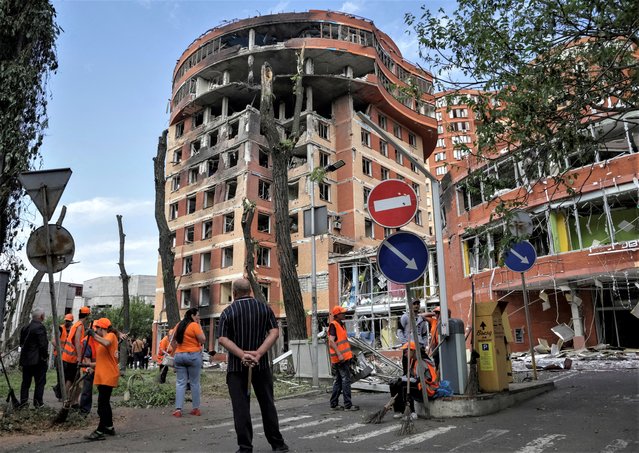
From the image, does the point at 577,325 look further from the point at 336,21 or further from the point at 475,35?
the point at 336,21

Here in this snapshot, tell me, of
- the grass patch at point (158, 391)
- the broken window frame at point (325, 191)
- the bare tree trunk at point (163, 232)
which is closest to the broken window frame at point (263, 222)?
the broken window frame at point (325, 191)

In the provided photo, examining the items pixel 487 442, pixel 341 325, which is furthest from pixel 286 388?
pixel 487 442

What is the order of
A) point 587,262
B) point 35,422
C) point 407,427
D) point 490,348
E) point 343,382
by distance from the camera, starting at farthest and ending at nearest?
point 587,262 → point 343,382 → point 490,348 → point 35,422 → point 407,427

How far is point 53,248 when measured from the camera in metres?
6.99

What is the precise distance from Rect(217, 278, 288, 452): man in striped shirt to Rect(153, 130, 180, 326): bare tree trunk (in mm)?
15532

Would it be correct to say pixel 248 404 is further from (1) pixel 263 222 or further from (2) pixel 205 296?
(2) pixel 205 296

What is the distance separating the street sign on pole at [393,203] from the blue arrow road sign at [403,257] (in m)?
0.21

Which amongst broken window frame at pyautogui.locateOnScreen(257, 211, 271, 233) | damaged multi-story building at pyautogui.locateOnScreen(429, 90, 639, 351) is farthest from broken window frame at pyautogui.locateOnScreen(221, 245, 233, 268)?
damaged multi-story building at pyautogui.locateOnScreen(429, 90, 639, 351)

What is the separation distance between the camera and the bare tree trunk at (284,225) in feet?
48.4

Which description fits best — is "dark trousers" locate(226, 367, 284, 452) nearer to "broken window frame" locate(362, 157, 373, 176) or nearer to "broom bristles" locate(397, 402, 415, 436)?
"broom bristles" locate(397, 402, 415, 436)

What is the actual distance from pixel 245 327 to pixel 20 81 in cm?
826

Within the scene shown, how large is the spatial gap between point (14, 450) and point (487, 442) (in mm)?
5259

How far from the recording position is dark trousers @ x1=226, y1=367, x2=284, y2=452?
15.7 ft

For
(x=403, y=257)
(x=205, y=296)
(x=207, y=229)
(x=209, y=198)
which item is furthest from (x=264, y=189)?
(x=403, y=257)
